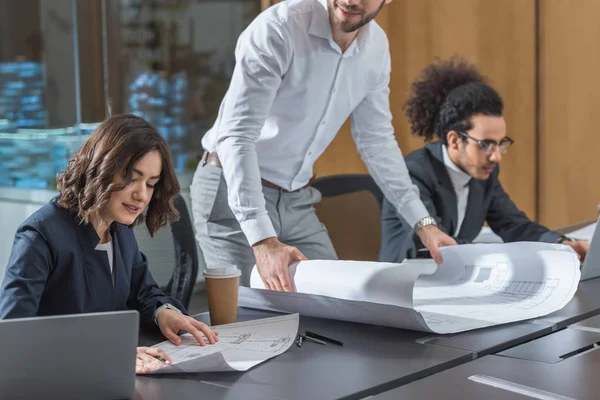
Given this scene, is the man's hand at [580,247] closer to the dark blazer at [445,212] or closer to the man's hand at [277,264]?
the dark blazer at [445,212]

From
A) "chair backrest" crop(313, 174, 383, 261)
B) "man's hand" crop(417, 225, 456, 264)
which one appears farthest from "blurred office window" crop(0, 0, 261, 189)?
"man's hand" crop(417, 225, 456, 264)

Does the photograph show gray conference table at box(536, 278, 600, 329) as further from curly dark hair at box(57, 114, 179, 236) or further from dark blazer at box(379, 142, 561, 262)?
curly dark hair at box(57, 114, 179, 236)

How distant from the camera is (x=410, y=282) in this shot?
4.60ft

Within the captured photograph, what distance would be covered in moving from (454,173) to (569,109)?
1.53m

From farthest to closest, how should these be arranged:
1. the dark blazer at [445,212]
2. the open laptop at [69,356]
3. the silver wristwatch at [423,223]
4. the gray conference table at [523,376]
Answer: the dark blazer at [445,212] < the silver wristwatch at [423,223] < the gray conference table at [523,376] < the open laptop at [69,356]

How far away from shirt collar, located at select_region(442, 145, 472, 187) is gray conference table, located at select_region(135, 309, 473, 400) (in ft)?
4.56

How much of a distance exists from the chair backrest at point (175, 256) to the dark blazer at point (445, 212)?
2.45 ft

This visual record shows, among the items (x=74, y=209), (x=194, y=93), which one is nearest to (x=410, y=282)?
(x=74, y=209)

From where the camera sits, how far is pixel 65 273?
144cm

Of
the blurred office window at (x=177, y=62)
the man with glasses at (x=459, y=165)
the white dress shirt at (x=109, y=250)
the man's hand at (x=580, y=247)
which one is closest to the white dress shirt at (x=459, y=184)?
the man with glasses at (x=459, y=165)

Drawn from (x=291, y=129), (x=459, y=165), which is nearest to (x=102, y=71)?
(x=459, y=165)

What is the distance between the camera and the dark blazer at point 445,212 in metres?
2.62

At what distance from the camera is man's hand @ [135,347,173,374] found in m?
1.17

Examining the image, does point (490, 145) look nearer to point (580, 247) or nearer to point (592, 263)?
point (580, 247)
